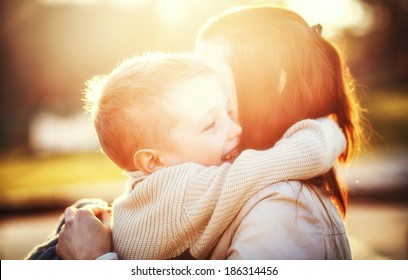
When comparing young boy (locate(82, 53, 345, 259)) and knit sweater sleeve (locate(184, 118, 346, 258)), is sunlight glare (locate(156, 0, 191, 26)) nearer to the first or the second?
young boy (locate(82, 53, 345, 259))

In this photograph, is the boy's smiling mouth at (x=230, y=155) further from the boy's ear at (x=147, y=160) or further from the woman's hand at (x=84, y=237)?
the woman's hand at (x=84, y=237)

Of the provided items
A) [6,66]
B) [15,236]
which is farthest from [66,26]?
[15,236]

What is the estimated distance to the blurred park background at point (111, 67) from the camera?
9.37 ft

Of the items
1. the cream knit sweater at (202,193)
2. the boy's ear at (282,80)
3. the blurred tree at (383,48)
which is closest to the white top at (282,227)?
the cream knit sweater at (202,193)

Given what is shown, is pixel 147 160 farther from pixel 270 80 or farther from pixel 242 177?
pixel 270 80

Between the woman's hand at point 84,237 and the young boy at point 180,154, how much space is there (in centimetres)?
4

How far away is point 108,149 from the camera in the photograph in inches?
56.1

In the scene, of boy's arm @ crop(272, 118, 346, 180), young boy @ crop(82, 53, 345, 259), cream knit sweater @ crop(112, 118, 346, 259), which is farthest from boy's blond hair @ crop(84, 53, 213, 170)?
boy's arm @ crop(272, 118, 346, 180)

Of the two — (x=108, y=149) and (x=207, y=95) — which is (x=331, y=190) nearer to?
(x=207, y=95)

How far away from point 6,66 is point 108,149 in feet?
10.9

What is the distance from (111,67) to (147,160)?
3.81 metres

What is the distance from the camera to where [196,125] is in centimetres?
137

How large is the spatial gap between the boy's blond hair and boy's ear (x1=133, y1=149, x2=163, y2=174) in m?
0.02

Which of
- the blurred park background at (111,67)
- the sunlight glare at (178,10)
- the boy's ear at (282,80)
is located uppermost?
the sunlight glare at (178,10)
